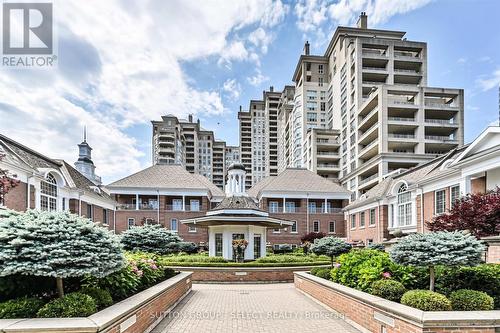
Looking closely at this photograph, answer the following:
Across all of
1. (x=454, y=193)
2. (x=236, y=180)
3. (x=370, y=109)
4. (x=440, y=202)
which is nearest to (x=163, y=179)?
(x=236, y=180)

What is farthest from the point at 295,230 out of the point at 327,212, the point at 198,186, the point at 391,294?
the point at 391,294

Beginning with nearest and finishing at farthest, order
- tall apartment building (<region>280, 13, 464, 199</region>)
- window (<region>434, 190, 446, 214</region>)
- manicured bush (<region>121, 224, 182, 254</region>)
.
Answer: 1. manicured bush (<region>121, 224, 182, 254</region>)
2. window (<region>434, 190, 446, 214</region>)
3. tall apartment building (<region>280, 13, 464, 199</region>)

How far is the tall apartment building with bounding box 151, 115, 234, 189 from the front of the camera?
89.9m

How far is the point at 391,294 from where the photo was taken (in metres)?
7.64

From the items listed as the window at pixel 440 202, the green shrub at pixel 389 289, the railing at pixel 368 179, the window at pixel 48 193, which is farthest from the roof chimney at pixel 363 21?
the green shrub at pixel 389 289

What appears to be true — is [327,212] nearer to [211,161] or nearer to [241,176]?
[241,176]

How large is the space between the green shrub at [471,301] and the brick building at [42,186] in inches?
687

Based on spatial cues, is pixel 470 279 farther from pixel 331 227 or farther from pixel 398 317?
pixel 331 227

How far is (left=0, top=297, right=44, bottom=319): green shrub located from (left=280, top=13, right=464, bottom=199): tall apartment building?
150 feet

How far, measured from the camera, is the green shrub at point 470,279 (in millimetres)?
7750

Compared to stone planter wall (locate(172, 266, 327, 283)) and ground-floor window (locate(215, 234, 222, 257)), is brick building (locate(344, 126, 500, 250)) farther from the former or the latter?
ground-floor window (locate(215, 234, 222, 257))

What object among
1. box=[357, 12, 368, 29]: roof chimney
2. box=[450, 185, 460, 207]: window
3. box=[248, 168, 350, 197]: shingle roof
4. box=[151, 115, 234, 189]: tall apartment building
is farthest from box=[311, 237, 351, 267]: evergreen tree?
box=[151, 115, 234, 189]: tall apartment building

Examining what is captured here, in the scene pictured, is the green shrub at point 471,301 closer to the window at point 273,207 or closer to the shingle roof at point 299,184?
the shingle roof at point 299,184

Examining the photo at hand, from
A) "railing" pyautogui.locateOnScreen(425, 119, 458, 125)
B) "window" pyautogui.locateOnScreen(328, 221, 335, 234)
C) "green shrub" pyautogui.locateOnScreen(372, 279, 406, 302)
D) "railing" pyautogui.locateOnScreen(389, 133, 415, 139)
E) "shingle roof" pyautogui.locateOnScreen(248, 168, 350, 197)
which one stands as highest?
"railing" pyautogui.locateOnScreen(425, 119, 458, 125)
